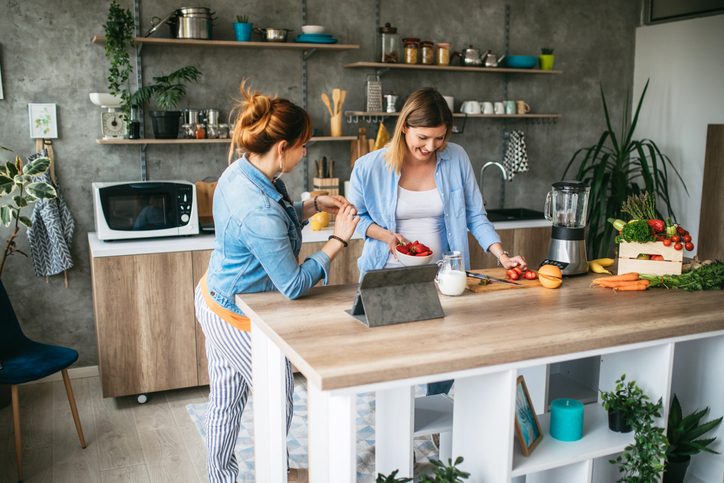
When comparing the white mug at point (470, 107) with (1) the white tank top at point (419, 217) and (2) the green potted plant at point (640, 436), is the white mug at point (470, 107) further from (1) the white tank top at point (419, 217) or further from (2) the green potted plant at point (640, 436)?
(2) the green potted plant at point (640, 436)

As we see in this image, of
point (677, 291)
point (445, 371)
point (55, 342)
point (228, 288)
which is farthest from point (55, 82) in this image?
point (677, 291)

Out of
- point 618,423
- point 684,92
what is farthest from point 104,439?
point 684,92

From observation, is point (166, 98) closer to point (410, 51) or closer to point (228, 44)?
point (228, 44)

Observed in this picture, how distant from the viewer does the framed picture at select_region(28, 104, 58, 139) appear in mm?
3482

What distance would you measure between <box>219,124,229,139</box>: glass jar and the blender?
2.09 metres

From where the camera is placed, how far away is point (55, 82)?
3.51 meters

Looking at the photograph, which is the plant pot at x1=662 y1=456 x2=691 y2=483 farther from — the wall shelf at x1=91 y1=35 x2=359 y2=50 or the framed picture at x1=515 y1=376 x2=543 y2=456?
the wall shelf at x1=91 y1=35 x2=359 y2=50

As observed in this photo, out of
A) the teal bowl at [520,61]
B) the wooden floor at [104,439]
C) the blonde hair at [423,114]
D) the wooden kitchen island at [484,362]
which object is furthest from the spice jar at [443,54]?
the wooden floor at [104,439]

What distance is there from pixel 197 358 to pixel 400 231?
1532 millimetres

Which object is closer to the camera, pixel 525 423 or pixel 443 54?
pixel 525 423

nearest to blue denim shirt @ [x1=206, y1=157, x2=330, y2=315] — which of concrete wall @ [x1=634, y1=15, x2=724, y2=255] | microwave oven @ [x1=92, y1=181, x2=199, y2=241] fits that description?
microwave oven @ [x1=92, y1=181, x2=199, y2=241]

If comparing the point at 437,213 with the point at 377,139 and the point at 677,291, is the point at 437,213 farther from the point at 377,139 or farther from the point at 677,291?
the point at 377,139

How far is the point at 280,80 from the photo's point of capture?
Answer: 13.1 ft

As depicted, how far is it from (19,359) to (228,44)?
1981 millimetres
